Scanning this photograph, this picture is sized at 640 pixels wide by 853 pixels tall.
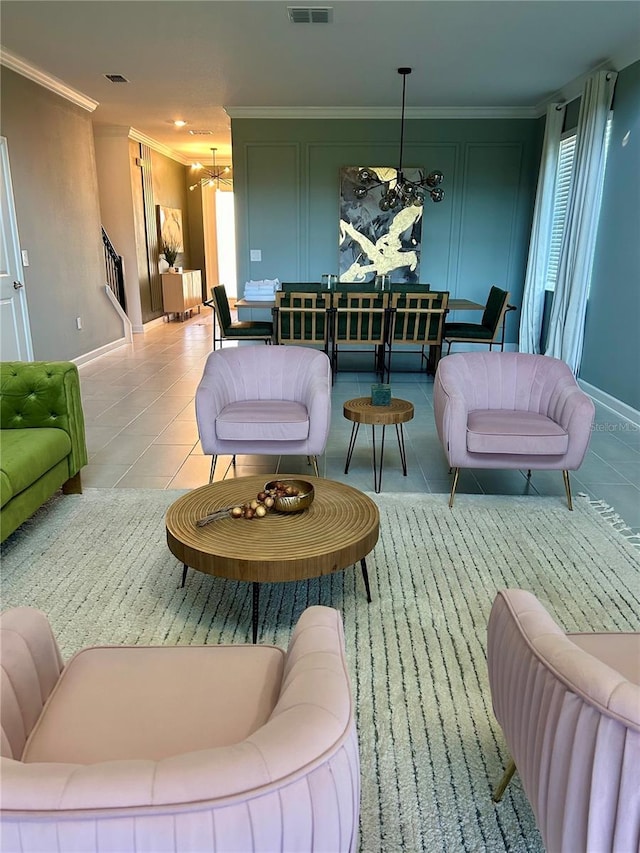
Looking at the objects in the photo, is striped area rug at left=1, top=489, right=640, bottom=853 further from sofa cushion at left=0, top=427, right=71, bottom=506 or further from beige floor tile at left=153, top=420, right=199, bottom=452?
beige floor tile at left=153, top=420, right=199, bottom=452

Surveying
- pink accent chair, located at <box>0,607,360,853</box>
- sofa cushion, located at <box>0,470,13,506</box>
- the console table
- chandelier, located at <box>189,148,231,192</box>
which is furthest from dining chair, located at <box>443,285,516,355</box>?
chandelier, located at <box>189,148,231,192</box>

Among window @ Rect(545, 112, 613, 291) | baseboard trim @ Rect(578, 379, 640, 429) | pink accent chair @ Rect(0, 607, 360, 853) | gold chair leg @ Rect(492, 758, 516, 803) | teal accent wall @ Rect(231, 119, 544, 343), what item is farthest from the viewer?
teal accent wall @ Rect(231, 119, 544, 343)

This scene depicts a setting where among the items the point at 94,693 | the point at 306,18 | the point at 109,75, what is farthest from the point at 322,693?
the point at 109,75

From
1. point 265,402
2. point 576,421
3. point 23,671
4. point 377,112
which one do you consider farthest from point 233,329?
point 23,671

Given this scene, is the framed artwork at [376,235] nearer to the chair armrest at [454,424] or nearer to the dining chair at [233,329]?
the dining chair at [233,329]

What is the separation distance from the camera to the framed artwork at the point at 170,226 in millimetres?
9273

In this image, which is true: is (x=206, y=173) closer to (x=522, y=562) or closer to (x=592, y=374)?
(x=592, y=374)

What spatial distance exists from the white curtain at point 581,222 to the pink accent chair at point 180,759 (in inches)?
191

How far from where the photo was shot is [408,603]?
86.6 inches

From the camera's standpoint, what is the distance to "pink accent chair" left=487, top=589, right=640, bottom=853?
836 millimetres

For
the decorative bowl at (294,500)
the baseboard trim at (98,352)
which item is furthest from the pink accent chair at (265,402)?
the baseboard trim at (98,352)

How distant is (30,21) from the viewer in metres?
4.02

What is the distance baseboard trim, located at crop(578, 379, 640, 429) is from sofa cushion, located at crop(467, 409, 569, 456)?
1.85m

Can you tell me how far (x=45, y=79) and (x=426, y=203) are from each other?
4.24 m
